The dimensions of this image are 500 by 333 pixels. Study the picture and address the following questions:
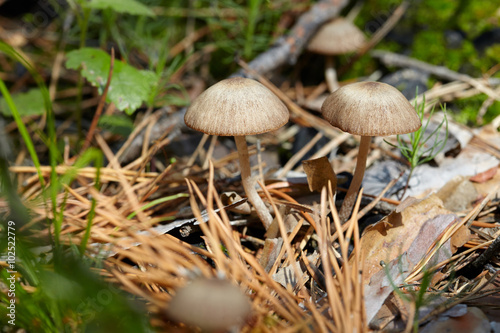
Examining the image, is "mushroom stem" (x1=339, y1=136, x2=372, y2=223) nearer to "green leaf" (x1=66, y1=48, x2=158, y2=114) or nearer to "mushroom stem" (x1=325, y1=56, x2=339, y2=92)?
"green leaf" (x1=66, y1=48, x2=158, y2=114)

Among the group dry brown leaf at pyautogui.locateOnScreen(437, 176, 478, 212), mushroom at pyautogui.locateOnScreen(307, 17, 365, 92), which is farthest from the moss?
mushroom at pyautogui.locateOnScreen(307, 17, 365, 92)

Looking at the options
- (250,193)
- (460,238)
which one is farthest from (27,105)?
(460,238)

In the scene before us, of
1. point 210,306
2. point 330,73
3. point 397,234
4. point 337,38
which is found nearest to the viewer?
point 210,306

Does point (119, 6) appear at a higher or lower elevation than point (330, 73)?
higher

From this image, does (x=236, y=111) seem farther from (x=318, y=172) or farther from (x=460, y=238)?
(x=460, y=238)

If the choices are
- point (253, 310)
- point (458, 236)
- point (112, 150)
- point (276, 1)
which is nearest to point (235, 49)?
point (276, 1)

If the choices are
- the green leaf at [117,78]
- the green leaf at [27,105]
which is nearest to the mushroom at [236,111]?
the green leaf at [117,78]
